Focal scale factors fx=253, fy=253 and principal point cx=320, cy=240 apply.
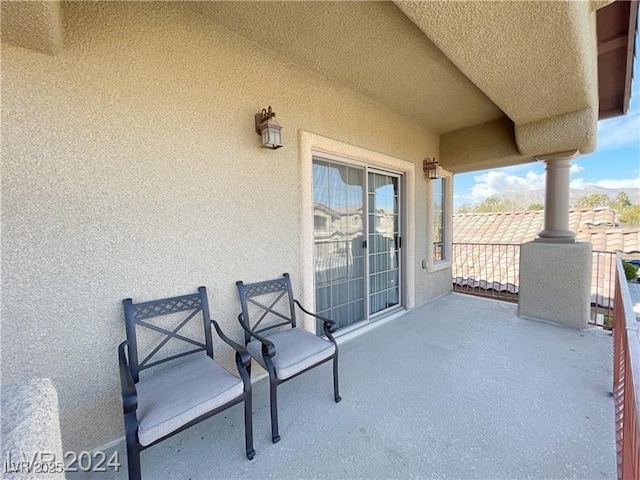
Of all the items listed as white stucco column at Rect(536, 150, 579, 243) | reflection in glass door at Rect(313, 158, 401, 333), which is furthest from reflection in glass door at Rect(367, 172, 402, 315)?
white stucco column at Rect(536, 150, 579, 243)

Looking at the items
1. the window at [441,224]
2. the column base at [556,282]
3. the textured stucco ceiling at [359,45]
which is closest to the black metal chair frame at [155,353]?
the textured stucco ceiling at [359,45]

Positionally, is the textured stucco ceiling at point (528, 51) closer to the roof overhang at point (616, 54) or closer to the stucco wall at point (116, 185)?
the roof overhang at point (616, 54)

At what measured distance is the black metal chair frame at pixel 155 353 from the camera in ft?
3.71

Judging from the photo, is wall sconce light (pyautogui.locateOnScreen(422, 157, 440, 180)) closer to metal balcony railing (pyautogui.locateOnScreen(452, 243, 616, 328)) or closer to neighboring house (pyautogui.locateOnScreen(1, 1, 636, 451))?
neighboring house (pyautogui.locateOnScreen(1, 1, 636, 451))

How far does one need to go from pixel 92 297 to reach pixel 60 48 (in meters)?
1.37

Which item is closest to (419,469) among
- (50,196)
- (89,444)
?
(89,444)

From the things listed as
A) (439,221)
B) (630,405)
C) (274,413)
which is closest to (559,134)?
(439,221)

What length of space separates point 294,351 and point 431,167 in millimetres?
3396

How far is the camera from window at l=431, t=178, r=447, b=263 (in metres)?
4.41

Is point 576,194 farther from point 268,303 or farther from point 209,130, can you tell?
point 209,130

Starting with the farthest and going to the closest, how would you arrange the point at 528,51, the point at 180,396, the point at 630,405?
1. the point at 528,51
2. the point at 180,396
3. the point at 630,405

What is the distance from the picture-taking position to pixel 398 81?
2664 mm

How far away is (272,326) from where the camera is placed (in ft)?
7.16

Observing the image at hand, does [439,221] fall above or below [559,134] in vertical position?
below
